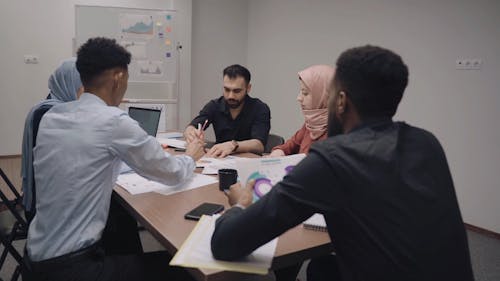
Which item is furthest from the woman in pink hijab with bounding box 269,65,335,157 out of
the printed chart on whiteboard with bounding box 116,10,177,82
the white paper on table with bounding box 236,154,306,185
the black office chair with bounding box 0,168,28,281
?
the printed chart on whiteboard with bounding box 116,10,177,82

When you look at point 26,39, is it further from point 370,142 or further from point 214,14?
point 370,142

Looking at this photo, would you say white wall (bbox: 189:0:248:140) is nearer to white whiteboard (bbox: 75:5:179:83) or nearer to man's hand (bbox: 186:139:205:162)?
white whiteboard (bbox: 75:5:179:83)

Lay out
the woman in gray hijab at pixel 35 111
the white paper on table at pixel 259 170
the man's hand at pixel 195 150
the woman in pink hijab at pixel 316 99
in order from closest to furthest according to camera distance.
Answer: the white paper on table at pixel 259 170
the woman in gray hijab at pixel 35 111
the man's hand at pixel 195 150
the woman in pink hijab at pixel 316 99

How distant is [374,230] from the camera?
846mm

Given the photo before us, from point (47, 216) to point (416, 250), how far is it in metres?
1.11

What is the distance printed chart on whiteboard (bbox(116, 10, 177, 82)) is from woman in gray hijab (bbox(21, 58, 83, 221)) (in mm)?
2344

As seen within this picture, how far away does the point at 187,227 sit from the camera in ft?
3.90

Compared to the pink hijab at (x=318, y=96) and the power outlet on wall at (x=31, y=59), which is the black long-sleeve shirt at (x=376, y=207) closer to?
the pink hijab at (x=318, y=96)

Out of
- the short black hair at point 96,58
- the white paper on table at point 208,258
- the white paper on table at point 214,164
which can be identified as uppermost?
the short black hair at point 96,58

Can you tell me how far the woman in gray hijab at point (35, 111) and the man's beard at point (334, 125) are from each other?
127 centimetres

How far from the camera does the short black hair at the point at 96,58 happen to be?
1.40 metres

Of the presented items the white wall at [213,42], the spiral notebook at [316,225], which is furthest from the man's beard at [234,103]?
the white wall at [213,42]

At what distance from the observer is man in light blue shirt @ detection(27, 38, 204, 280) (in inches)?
48.7

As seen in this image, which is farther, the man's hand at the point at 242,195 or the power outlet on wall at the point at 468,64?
the power outlet on wall at the point at 468,64
